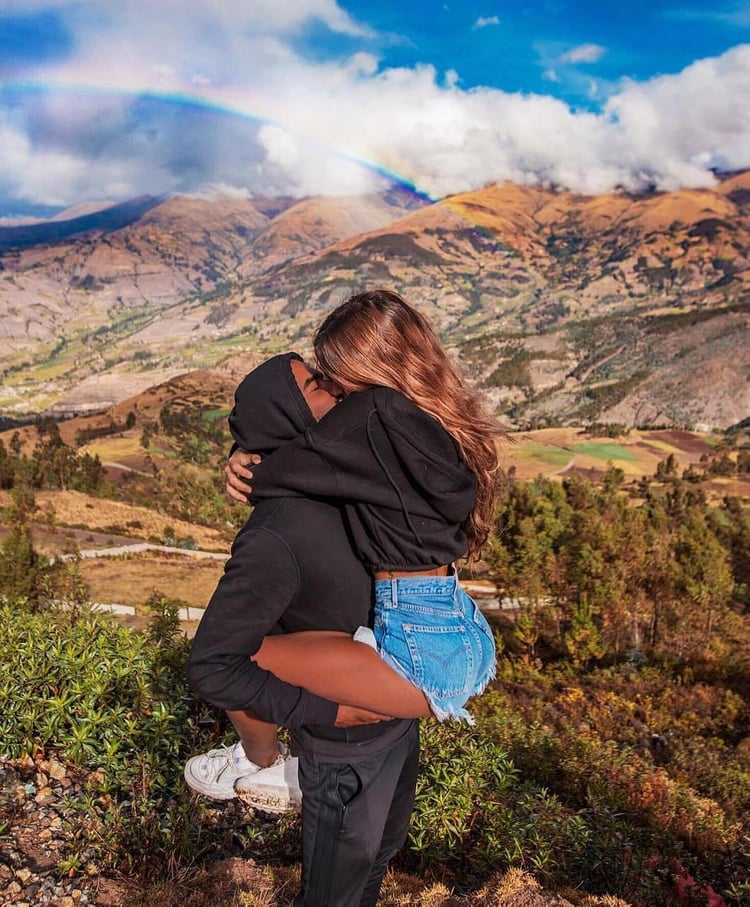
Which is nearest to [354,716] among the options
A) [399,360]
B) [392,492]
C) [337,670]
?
[337,670]

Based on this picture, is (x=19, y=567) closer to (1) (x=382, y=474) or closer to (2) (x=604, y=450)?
(1) (x=382, y=474)

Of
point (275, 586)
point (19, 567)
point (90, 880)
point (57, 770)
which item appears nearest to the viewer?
point (275, 586)

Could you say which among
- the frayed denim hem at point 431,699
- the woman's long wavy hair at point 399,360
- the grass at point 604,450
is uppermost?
the woman's long wavy hair at point 399,360

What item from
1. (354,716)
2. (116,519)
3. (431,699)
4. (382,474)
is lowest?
(116,519)

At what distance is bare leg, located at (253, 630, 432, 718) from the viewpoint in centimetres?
180

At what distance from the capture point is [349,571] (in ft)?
6.13

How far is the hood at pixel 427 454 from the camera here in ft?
5.80

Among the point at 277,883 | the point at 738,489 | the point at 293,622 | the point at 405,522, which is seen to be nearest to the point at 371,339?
the point at 405,522

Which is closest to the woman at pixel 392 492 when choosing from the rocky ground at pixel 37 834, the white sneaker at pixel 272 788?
the white sneaker at pixel 272 788

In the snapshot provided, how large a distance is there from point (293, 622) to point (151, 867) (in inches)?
83.0

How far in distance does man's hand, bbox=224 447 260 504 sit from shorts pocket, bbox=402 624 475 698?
66 centimetres

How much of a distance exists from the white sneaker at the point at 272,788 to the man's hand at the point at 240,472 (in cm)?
116

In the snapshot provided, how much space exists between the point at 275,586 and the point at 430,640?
544 millimetres

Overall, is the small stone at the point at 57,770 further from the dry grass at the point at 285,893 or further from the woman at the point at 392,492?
the woman at the point at 392,492
